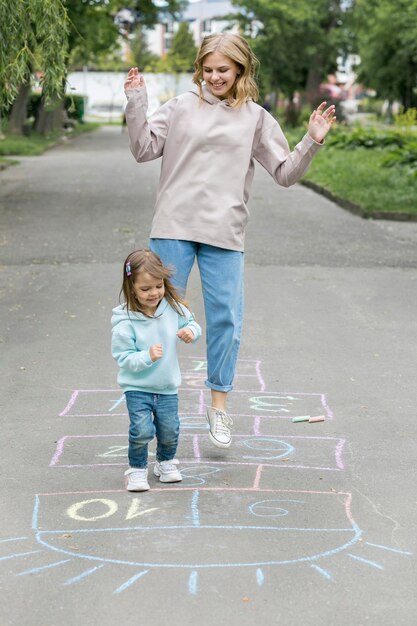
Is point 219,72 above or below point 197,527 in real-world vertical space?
above

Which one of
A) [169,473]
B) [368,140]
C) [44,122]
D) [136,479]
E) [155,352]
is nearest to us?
[155,352]

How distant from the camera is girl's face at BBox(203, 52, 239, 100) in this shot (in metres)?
5.07

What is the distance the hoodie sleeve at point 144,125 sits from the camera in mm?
4984

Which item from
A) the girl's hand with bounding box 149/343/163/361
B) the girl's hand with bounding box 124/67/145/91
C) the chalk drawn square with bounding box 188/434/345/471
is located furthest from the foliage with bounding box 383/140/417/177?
the girl's hand with bounding box 149/343/163/361

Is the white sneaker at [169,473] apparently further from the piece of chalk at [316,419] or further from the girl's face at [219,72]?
the girl's face at [219,72]

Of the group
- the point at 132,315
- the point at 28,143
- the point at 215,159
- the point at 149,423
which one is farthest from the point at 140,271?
the point at 28,143

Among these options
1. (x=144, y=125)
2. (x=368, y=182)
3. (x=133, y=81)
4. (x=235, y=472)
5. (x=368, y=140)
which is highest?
(x=133, y=81)

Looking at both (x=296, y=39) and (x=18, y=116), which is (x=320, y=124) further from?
(x=296, y=39)

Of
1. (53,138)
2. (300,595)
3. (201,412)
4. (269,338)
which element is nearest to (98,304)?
(269,338)

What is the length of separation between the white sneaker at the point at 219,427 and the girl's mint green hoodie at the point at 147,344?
0.64 metres

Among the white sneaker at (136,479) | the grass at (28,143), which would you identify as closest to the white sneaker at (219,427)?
the white sneaker at (136,479)

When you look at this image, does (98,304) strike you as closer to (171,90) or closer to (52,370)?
(52,370)

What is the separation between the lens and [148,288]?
15.0 feet

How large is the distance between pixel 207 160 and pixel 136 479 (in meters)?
1.52
